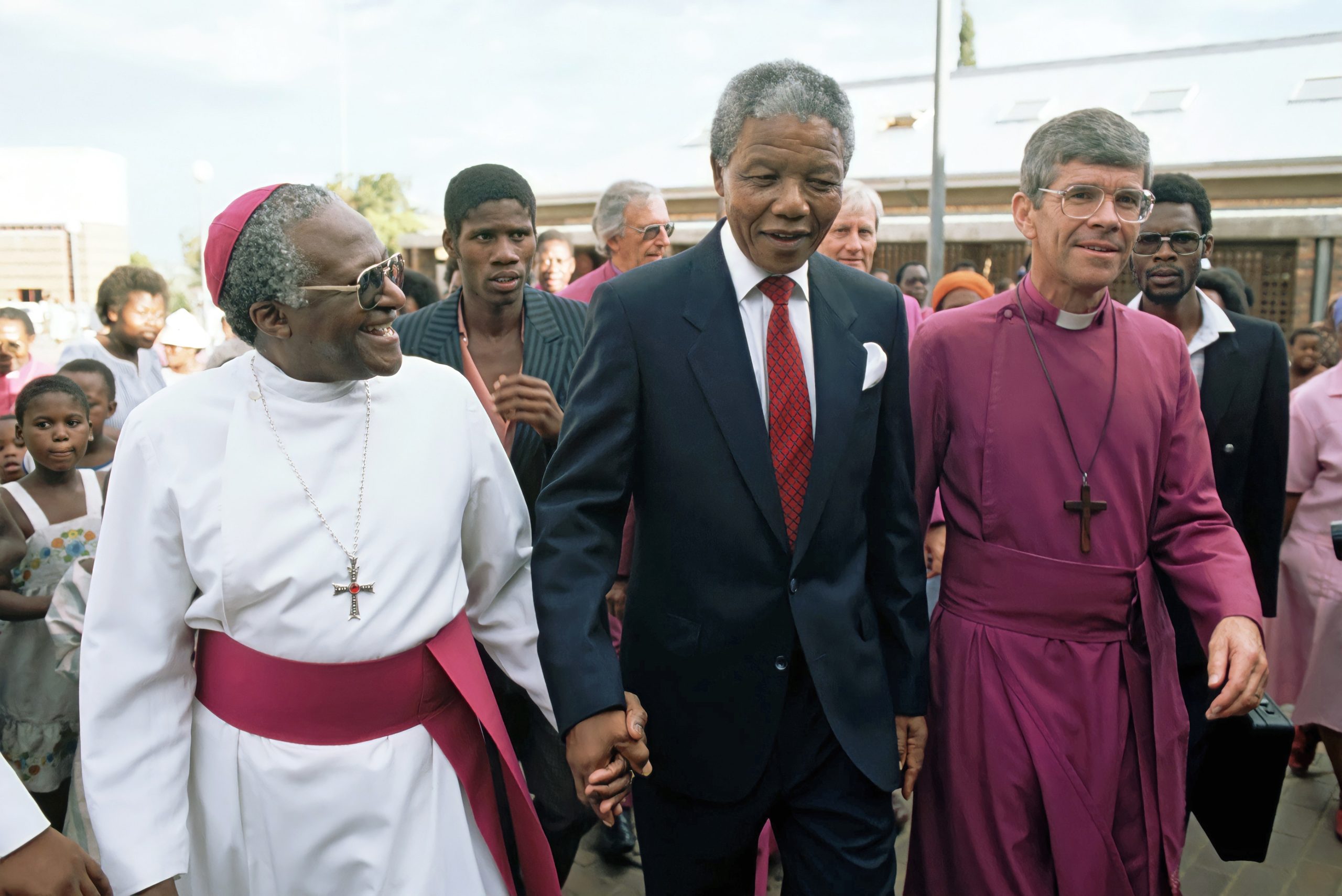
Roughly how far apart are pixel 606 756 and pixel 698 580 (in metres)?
0.44

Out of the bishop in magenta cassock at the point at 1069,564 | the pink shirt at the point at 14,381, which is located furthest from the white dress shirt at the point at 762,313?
the pink shirt at the point at 14,381

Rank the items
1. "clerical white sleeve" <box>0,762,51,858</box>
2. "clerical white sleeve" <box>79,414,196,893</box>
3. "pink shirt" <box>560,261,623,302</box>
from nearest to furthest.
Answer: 1. "clerical white sleeve" <box>0,762,51,858</box>
2. "clerical white sleeve" <box>79,414,196,893</box>
3. "pink shirt" <box>560,261,623,302</box>

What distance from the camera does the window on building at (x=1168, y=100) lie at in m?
18.1

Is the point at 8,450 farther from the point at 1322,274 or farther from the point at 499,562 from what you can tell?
the point at 1322,274

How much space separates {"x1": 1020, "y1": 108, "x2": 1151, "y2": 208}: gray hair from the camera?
2.73 meters

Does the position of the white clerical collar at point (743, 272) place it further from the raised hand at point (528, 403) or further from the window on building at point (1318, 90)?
the window on building at point (1318, 90)

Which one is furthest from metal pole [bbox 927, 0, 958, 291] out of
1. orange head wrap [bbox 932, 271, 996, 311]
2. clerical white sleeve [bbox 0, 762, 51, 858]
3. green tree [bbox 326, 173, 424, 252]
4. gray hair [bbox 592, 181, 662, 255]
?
green tree [bbox 326, 173, 424, 252]

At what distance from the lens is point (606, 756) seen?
7.06 feet

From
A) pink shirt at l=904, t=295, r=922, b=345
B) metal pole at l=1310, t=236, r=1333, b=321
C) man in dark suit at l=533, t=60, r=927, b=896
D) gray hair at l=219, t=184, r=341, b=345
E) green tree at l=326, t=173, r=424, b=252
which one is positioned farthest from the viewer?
green tree at l=326, t=173, r=424, b=252

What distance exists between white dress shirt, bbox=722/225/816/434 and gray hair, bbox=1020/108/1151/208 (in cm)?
74

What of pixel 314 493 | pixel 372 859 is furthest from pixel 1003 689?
pixel 314 493

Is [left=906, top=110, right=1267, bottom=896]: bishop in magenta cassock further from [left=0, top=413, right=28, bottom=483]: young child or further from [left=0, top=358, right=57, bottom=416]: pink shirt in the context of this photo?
[left=0, top=358, right=57, bottom=416]: pink shirt

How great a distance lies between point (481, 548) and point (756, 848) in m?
1.00

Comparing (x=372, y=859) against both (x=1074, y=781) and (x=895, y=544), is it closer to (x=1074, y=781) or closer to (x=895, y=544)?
(x=895, y=544)
